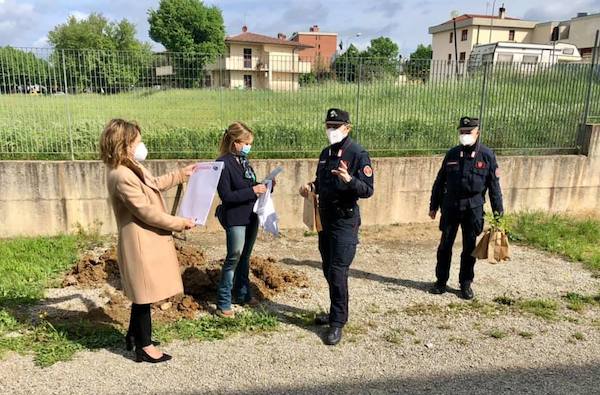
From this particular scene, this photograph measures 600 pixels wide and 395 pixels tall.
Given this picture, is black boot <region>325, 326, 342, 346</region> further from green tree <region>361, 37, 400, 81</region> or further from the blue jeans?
green tree <region>361, 37, 400, 81</region>

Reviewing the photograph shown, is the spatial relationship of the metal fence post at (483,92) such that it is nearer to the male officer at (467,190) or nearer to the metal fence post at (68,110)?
the male officer at (467,190)

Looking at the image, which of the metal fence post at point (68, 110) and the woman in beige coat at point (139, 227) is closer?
the woman in beige coat at point (139, 227)

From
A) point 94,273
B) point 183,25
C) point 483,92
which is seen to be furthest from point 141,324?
point 183,25

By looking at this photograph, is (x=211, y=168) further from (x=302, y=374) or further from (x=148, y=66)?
(x=148, y=66)

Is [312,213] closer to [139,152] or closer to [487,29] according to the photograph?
[139,152]

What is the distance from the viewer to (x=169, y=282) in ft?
11.7

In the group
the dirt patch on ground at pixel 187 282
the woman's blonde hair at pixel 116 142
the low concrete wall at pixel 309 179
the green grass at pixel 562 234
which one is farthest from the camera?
the low concrete wall at pixel 309 179

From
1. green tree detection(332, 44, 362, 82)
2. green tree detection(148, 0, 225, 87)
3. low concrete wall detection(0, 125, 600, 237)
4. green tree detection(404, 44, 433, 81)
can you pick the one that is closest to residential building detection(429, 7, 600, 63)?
green tree detection(148, 0, 225, 87)

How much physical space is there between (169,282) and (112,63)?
523 centimetres

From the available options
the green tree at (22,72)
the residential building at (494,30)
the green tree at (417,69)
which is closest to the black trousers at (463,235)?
the green tree at (417,69)

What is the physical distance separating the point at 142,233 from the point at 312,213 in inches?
62.8

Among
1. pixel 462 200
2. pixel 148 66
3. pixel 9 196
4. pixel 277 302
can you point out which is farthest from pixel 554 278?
pixel 9 196

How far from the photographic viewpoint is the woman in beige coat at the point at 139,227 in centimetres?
328

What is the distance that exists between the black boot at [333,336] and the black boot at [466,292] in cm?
Result: 176
